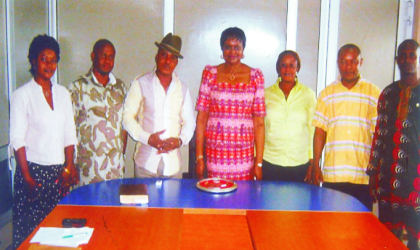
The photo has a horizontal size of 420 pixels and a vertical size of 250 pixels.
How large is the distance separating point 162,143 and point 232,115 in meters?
0.56

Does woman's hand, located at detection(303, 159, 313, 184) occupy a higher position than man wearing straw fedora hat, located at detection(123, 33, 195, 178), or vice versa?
man wearing straw fedora hat, located at detection(123, 33, 195, 178)

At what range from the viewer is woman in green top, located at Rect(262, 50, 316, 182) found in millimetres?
3053

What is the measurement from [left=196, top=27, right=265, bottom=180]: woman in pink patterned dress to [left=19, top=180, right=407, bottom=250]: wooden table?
36.3 inches

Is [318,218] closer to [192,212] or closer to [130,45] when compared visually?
[192,212]

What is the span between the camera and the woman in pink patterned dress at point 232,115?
2.90 metres

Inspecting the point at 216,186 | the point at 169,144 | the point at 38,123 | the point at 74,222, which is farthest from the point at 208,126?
the point at 74,222

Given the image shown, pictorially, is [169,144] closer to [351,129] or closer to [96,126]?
[96,126]

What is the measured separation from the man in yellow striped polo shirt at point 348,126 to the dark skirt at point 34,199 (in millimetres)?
1969

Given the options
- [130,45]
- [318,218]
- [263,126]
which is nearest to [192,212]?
[318,218]

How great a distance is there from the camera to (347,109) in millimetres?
2902

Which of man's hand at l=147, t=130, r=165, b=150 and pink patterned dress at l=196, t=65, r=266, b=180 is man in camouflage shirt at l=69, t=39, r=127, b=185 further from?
pink patterned dress at l=196, t=65, r=266, b=180

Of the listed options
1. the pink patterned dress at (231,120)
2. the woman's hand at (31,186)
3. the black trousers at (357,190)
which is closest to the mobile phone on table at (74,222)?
the woman's hand at (31,186)

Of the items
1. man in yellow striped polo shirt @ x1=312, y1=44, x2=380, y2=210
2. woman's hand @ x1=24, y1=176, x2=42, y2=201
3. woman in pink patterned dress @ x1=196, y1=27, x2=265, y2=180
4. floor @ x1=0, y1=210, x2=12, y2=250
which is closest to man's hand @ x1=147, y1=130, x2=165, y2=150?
woman in pink patterned dress @ x1=196, y1=27, x2=265, y2=180

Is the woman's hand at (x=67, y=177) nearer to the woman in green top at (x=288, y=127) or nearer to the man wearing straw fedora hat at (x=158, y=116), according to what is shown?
the man wearing straw fedora hat at (x=158, y=116)
